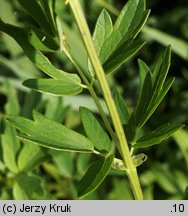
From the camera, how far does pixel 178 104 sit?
1.55 meters

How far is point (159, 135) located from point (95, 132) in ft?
0.31

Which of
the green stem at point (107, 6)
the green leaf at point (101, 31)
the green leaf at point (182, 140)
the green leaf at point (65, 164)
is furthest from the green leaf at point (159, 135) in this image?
the green stem at point (107, 6)

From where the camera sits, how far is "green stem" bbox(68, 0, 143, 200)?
0.59 metres

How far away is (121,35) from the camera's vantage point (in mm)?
710

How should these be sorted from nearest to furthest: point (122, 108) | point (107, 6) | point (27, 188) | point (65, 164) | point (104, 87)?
point (104, 87), point (122, 108), point (27, 188), point (65, 164), point (107, 6)

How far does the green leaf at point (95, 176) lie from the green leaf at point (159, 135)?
6 centimetres

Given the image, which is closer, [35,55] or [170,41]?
[35,55]

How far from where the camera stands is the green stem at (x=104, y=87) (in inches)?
23.1

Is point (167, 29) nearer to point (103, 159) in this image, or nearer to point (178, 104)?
point (178, 104)

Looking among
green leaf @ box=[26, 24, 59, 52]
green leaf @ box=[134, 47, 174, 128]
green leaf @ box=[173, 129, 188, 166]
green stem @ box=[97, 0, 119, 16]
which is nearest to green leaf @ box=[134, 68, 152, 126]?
green leaf @ box=[134, 47, 174, 128]

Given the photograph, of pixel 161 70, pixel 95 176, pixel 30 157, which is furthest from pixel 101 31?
pixel 30 157

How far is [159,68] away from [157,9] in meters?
1.10

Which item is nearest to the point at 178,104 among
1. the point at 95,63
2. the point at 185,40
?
the point at 185,40

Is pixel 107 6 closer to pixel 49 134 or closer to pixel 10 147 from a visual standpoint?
pixel 10 147
